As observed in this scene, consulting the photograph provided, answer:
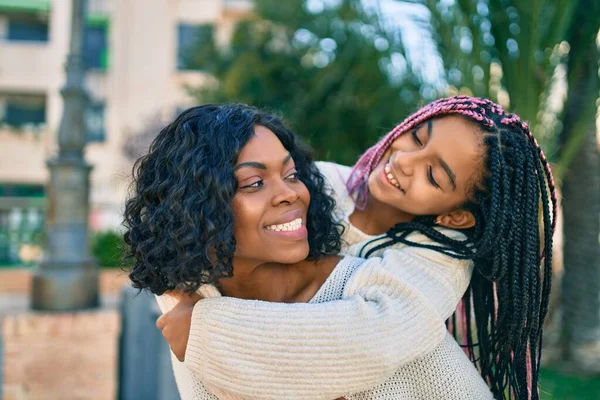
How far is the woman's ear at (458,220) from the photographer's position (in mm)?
2014

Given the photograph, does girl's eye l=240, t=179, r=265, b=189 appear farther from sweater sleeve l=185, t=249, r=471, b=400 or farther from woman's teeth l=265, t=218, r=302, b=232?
sweater sleeve l=185, t=249, r=471, b=400

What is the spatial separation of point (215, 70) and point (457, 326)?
9.49m

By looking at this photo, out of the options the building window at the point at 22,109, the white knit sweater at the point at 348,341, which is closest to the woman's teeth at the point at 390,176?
the white knit sweater at the point at 348,341

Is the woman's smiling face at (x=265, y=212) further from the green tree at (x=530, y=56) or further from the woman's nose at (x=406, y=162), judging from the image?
the green tree at (x=530, y=56)

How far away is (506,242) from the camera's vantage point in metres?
1.85

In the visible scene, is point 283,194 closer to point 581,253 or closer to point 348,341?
point 348,341

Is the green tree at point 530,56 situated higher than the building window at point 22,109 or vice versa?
the green tree at point 530,56

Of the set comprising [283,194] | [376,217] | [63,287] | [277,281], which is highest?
[283,194]

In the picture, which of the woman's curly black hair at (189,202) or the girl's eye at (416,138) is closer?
the woman's curly black hair at (189,202)

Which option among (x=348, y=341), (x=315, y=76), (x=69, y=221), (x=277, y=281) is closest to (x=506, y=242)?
(x=348, y=341)

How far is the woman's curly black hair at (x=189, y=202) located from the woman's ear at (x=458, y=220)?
42cm

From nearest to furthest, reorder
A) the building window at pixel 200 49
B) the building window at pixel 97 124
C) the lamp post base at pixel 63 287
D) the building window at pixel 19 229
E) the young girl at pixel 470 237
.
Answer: the young girl at pixel 470 237 < the lamp post base at pixel 63 287 < the building window at pixel 19 229 < the building window at pixel 200 49 < the building window at pixel 97 124

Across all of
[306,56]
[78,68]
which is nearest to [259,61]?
[306,56]

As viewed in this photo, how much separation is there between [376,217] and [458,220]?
0.32m
